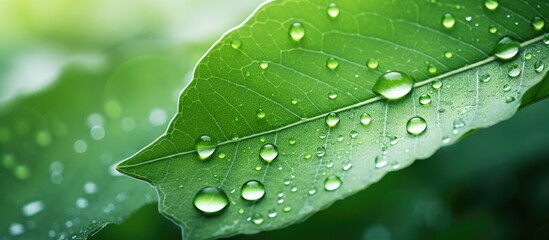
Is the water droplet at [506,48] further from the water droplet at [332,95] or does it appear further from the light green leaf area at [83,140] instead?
the light green leaf area at [83,140]

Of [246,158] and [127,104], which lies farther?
[127,104]

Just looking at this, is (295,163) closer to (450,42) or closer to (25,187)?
(450,42)

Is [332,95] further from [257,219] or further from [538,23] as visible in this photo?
[538,23]

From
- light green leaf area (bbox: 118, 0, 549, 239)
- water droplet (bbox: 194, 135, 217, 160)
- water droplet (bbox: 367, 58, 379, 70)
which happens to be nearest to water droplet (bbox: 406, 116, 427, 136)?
light green leaf area (bbox: 118, 0, 549, 239)

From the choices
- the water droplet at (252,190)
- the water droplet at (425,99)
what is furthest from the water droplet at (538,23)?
the water droplet at (252,190)

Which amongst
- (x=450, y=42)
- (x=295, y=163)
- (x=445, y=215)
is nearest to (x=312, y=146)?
(x=295, y=163)

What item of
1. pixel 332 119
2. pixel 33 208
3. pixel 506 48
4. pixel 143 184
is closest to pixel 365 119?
pixel 332 119

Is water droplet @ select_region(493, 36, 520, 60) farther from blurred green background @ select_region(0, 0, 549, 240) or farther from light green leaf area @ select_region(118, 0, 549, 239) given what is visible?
blurred green background @ select_region(0, 0, 549, 240)
